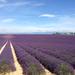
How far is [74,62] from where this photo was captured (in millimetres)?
17844

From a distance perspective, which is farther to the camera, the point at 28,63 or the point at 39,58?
the point at 39,58

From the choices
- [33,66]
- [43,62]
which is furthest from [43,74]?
[43,62]

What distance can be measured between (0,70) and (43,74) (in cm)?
260

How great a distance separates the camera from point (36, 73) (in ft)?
41.9

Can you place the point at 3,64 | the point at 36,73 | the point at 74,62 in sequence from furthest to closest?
the point at 74,62 < the point at 3,64 < the point at 36,73

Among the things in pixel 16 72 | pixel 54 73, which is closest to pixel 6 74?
pixel 16 72

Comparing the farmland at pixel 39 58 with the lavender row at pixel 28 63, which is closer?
the lavender row at pixel 28 63

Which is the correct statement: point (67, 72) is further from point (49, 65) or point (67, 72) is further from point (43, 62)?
point (43, 62)

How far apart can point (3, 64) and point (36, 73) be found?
3.64 meters

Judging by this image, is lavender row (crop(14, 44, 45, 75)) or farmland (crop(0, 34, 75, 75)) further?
farmland (crop(0, 34, 75, 75))

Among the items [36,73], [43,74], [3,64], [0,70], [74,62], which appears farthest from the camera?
[74,62]

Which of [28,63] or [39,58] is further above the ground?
[28,63]

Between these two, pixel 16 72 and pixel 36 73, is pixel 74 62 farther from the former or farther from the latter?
pixel 36 73

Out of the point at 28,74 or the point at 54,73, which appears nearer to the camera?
the point at 28,74
